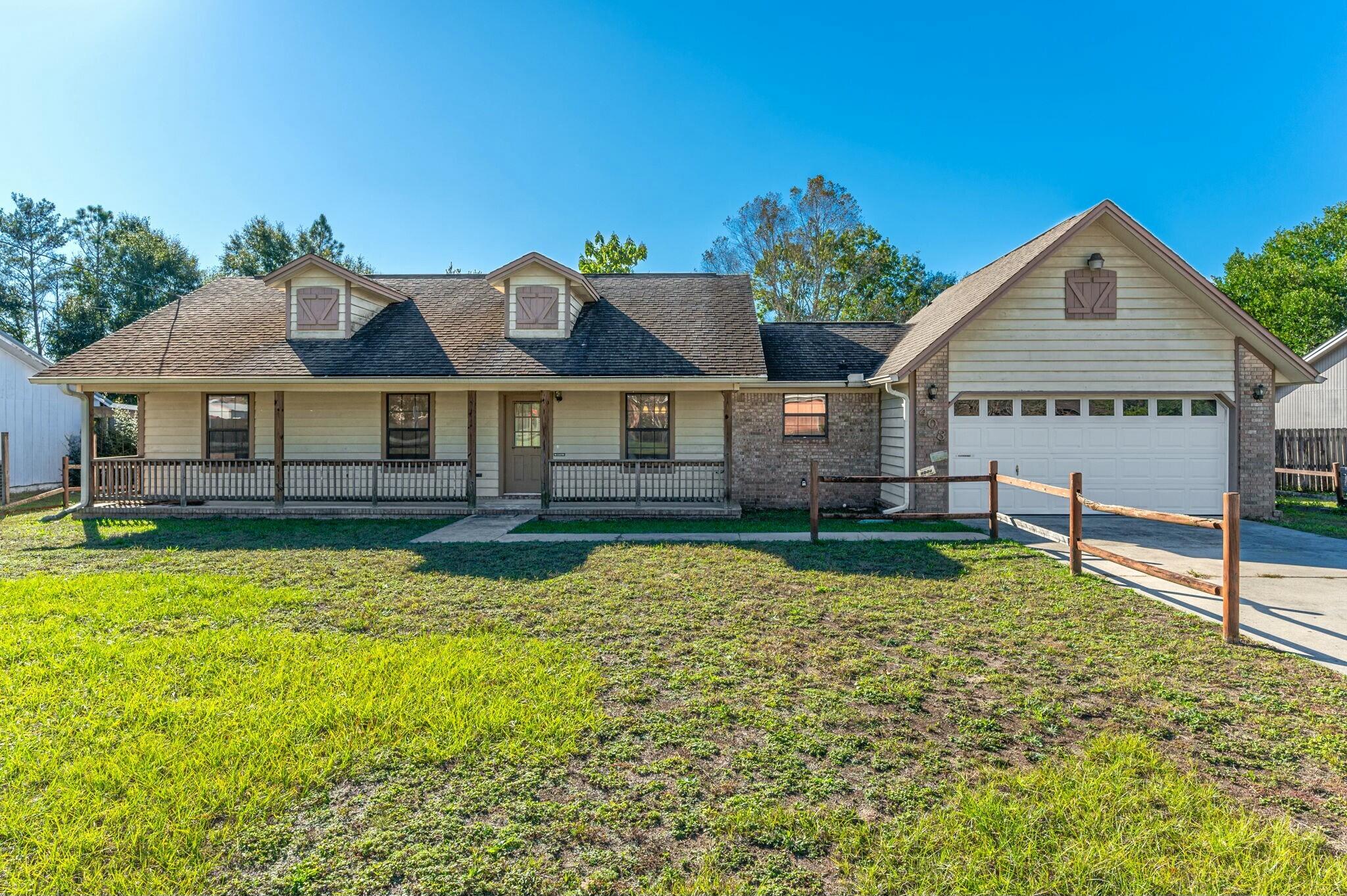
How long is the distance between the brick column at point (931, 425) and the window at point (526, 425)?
309 inches

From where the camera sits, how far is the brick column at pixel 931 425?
456 inches

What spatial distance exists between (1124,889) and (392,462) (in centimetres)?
1284

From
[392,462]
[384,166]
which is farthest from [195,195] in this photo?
[392,462]

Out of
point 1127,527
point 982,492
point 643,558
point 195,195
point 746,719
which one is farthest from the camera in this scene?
point 195,195

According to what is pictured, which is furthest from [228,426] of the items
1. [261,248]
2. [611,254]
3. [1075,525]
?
[261,248]

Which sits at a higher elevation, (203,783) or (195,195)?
(195,195)

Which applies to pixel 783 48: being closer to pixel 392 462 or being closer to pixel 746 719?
pixel 392 462

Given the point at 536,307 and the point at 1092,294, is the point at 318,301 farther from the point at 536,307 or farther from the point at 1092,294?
the point at 1092,294

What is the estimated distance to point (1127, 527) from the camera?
10430 millimetres

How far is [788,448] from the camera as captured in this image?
44.9 feet

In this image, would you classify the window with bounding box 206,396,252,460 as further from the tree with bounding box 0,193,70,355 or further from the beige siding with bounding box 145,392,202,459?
the tree with bounding box 0,193,70,355

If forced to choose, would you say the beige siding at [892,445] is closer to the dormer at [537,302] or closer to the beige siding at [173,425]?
the dormer at [537,302]

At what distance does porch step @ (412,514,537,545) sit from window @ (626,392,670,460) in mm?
2827

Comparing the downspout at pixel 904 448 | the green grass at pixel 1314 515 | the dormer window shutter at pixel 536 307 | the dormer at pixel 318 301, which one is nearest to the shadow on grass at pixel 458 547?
the downspout at pixel 904 448
